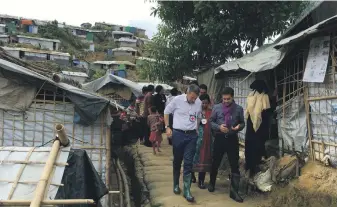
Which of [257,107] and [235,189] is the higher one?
[257,107]

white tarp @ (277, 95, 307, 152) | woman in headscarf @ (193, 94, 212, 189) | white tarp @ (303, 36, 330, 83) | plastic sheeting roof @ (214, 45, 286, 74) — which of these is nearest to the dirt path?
woman in headscarf @ (193, 94, 212, 189)

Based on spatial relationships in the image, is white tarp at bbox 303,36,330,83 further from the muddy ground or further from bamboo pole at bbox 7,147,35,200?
bamboo pole at bbox 7,147,35,200

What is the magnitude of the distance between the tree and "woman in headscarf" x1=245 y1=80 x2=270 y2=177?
3.84 meters

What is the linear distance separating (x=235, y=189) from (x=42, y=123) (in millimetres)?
3827

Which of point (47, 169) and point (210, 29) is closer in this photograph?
point (47, 169)

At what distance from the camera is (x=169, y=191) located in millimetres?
6832

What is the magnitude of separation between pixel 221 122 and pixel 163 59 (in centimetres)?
750

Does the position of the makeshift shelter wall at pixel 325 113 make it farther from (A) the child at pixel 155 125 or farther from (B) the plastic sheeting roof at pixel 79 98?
(A) the child at pixel 155 125

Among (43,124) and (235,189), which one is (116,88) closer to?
(43,124)

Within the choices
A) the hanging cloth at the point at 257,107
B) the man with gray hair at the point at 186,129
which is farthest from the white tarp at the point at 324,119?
the man with gray hair at the point at 186,129

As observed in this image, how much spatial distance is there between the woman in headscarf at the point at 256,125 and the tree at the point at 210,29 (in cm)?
384

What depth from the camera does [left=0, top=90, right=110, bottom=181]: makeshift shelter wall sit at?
290 inches

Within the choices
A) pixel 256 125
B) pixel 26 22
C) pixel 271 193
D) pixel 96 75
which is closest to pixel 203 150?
pixel 256 125

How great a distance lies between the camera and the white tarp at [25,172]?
11.0ft
